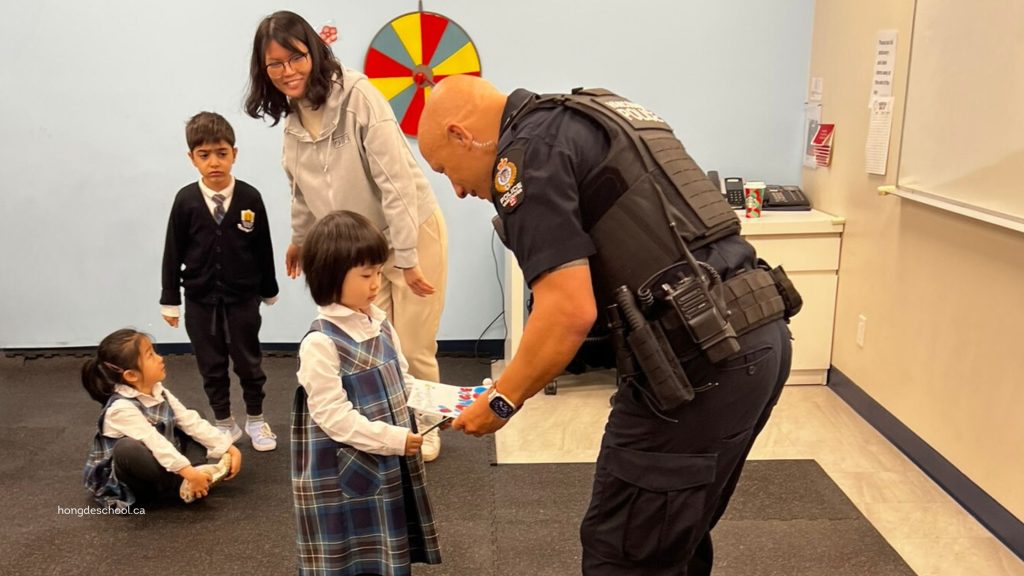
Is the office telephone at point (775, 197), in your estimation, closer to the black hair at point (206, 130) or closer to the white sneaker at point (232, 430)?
the black hair at point (206, 130)

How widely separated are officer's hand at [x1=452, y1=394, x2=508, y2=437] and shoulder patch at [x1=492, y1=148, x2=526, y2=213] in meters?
0.38

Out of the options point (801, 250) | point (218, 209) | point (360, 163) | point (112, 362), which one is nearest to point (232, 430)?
point (112, 362)

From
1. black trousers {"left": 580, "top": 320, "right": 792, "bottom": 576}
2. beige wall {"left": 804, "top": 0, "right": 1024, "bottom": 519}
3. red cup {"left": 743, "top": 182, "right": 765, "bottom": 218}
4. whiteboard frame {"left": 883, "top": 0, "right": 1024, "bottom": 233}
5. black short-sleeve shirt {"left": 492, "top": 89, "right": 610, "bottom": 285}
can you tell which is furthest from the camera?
red cup {"left": 743, "top": 182, "right": 765, "bottom": 218}

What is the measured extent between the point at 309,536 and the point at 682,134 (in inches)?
105

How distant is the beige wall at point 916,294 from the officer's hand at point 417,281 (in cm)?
165

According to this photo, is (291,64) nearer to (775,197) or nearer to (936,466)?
(775,197)

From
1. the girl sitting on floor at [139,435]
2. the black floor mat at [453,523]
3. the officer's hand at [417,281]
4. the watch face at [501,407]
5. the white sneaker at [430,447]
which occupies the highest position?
the watch face at [501,407]

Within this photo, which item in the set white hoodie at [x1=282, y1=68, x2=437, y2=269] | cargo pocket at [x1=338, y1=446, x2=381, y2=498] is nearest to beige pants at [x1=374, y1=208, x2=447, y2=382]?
white hoodie at [x1=282, y1=68, x2=437, y2=269]

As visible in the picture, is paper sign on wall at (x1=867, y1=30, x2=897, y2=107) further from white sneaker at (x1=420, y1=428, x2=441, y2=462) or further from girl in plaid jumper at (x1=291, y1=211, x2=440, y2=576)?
girl in plaid jumper at (x1=291, y1=211, x2=440, y2=576)

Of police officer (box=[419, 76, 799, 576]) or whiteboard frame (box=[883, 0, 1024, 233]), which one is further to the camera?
whiteboard frame (box=[883, 0, 1024, 233])

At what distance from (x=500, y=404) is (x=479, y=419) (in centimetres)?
6

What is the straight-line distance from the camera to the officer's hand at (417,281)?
264 cm

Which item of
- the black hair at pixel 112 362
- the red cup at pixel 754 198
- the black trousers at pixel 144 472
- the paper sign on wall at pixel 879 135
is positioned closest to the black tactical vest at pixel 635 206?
the black hair at pixel 112 362

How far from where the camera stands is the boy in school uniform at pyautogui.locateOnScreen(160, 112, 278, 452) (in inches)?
112
